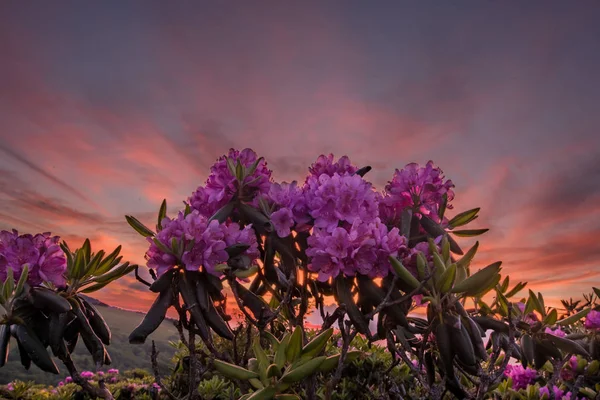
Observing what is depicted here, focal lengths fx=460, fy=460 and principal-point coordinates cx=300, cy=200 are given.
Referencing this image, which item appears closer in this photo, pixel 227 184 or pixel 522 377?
pixel 227 184

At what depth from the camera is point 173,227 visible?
6.87 feet

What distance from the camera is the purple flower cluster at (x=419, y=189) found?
2496 mm

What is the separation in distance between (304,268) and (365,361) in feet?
9.01

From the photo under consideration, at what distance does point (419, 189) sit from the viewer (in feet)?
8.24

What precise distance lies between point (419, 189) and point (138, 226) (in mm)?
1497

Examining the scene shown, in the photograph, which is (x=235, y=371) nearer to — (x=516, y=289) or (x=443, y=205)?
(x=443, y=205)

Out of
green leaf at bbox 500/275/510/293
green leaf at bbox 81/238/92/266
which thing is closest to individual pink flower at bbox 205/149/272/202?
green leaf at bbox 81/238/92/266

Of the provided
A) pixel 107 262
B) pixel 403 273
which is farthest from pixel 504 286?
pixel 107 262

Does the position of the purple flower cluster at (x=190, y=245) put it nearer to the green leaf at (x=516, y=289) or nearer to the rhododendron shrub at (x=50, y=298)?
the rhododendron shrub at (x=50, y=298)

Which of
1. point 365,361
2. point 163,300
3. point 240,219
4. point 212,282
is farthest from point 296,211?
point 365,361

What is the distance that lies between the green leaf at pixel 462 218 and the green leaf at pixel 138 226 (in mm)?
1604

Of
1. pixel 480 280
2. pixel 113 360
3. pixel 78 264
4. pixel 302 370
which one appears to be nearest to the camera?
pixel 302 370

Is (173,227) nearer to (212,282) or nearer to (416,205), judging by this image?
(212,282)

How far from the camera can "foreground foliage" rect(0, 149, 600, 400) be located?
2006mm
